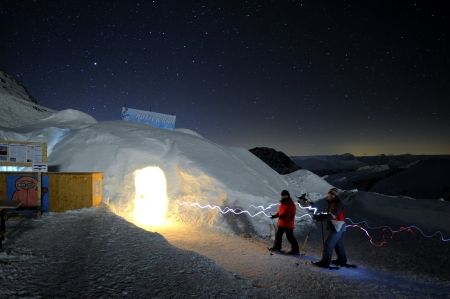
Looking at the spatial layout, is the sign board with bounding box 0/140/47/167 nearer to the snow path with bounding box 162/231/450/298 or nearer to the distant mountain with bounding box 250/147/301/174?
the snow path with bounding box 162/231/450/298

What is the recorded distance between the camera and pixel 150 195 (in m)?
16.0

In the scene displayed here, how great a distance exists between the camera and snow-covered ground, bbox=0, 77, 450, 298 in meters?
5.55

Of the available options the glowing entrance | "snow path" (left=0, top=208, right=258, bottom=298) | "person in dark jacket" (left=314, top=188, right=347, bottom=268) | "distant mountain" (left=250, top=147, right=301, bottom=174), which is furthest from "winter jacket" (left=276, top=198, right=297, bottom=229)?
"distant mountain" (left=250, top=147, right=301, bottom=174)

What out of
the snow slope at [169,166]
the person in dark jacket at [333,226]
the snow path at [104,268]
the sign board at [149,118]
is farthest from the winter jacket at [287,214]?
the sign board at [149,118]

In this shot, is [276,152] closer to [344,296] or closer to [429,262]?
[429,262]

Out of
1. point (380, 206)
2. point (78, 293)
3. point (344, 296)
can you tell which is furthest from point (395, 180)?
point (78, 293)

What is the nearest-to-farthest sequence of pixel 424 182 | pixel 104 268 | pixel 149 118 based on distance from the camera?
pixel 104 268 < pixel 149 118 < pixel 424 182

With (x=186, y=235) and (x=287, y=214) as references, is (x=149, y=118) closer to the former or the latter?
(x=186, y=235)

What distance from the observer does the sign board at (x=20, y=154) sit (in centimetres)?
1130

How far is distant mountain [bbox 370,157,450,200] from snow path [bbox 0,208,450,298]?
2801cm

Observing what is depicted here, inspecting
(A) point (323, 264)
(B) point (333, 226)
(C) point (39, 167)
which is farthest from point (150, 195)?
(B) point (333, 226)

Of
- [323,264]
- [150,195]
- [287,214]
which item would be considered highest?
[150,195]

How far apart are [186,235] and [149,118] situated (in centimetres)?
1556

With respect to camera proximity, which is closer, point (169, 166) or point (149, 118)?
point (169, 166)
